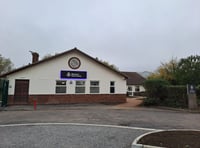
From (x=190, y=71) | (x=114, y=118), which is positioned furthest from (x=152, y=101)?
(x=114, y=118)

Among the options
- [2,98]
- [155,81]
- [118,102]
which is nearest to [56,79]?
[2,98]

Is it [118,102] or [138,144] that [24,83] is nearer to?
[118,102]

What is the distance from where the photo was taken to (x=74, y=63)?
61.1ft

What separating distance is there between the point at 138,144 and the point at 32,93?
14549 mm

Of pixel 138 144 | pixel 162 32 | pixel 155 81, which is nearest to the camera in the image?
pixel 138 144

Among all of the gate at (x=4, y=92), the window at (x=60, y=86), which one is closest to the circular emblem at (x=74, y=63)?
the window at (x=60, y=86)

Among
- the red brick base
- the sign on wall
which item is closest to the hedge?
the red brick base

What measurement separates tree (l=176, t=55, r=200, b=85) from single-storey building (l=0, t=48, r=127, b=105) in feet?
24.5

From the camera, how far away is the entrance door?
1647cm

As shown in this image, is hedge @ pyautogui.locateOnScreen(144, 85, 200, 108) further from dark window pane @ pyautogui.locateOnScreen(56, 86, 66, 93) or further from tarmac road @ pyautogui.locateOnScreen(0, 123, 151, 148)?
tarmac road @ pyautogui.locateOnScreen(0, 123, 151, 148)

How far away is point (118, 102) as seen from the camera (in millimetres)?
19594

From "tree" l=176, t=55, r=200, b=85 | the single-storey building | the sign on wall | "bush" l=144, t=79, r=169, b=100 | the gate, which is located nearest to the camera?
the gate

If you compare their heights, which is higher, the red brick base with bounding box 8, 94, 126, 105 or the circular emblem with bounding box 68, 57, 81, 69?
the circular emblem with bounding box 68, 57, 81, 69

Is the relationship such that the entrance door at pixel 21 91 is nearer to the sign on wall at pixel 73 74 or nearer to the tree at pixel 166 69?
the sign on wall at pixel 73 74
